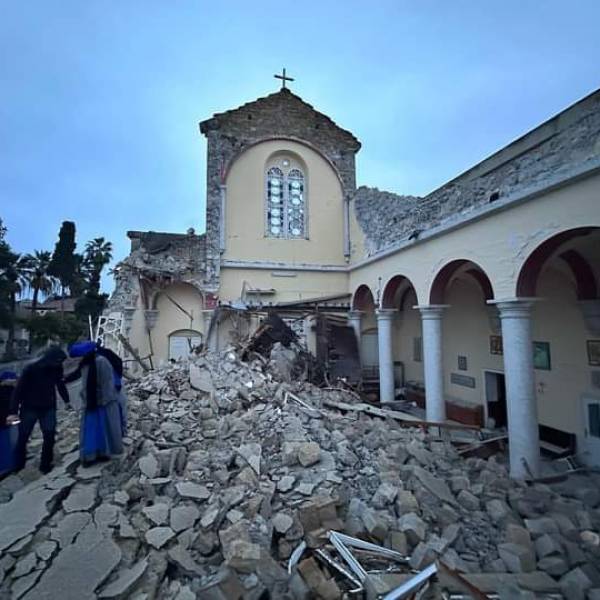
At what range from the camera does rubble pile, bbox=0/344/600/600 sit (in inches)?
125

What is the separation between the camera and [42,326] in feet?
76.1

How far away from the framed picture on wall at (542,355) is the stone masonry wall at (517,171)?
11.7 ft

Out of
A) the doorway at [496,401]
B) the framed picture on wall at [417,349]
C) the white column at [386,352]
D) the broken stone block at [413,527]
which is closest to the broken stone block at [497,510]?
the broken stone block at [413,527]

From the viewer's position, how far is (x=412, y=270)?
920cm

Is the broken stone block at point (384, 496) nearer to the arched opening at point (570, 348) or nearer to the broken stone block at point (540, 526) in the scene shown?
the broken stone block at point (540, 526)

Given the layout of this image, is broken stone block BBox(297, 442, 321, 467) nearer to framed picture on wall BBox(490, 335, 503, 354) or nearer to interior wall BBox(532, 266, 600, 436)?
interior wall BBox(532, 266, 600, 436)

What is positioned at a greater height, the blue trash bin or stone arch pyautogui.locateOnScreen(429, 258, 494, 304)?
stone arch pyautogui.locateOnScreen(429, 258, 494, 304)

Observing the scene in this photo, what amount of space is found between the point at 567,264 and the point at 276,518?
732cm

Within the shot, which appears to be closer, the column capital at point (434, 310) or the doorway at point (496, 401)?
the column capital at point (434, 310)

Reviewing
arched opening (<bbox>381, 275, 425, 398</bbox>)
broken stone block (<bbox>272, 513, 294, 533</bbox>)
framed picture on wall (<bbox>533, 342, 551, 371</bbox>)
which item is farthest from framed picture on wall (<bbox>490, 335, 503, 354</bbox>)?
broken stone block (<bbox>272, 513, 294, 533</bbox>)

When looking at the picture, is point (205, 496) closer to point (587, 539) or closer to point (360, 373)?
point (587, 539)

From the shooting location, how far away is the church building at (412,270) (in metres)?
6.07

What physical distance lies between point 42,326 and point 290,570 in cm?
2576

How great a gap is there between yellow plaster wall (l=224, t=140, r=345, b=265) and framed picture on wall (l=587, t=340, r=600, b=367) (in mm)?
8899
